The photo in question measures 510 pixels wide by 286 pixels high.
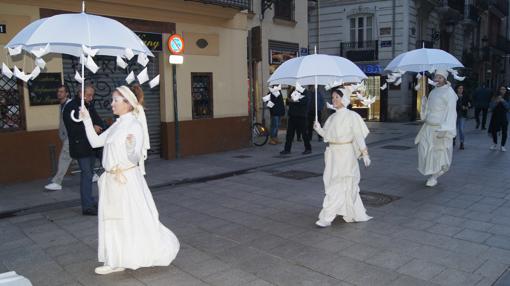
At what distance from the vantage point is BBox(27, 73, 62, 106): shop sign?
29.4ft

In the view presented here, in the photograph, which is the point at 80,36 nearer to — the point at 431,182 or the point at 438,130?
the point at 438,130

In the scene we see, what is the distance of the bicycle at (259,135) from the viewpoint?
13.9 meters

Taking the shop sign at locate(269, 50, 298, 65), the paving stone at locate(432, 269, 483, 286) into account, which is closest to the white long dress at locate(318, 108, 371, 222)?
the paving stone at locate(432, 269, 483, 286)

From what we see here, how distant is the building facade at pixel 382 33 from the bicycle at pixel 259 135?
8.87 meters

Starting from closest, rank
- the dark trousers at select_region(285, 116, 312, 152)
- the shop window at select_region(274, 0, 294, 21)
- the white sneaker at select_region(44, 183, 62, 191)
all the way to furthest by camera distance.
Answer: the white sneaker at select_region(44, 183, 62, 191) < the dark trousers at select_region(285, 116, 312, 152) < the shop window at select_region(274, 0, 294, 21)

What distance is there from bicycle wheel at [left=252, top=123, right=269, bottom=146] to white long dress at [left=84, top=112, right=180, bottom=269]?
378 inches

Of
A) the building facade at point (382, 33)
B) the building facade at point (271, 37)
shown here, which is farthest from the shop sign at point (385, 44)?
the building facade at point (271, 37)

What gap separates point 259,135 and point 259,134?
35mm

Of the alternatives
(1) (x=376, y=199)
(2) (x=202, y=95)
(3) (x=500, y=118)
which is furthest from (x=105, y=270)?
(3) (x=500, y=118)

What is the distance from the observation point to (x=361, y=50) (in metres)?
23.7

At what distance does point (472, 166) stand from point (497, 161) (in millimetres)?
1038

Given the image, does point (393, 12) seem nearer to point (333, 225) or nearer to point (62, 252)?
point (333, 225)

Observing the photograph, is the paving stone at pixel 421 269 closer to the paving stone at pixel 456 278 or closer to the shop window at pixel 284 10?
the paving stone at pixel 456 278

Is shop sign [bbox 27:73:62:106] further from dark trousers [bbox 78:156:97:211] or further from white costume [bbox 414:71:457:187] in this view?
white costume [bbox 414:71:457:187]
